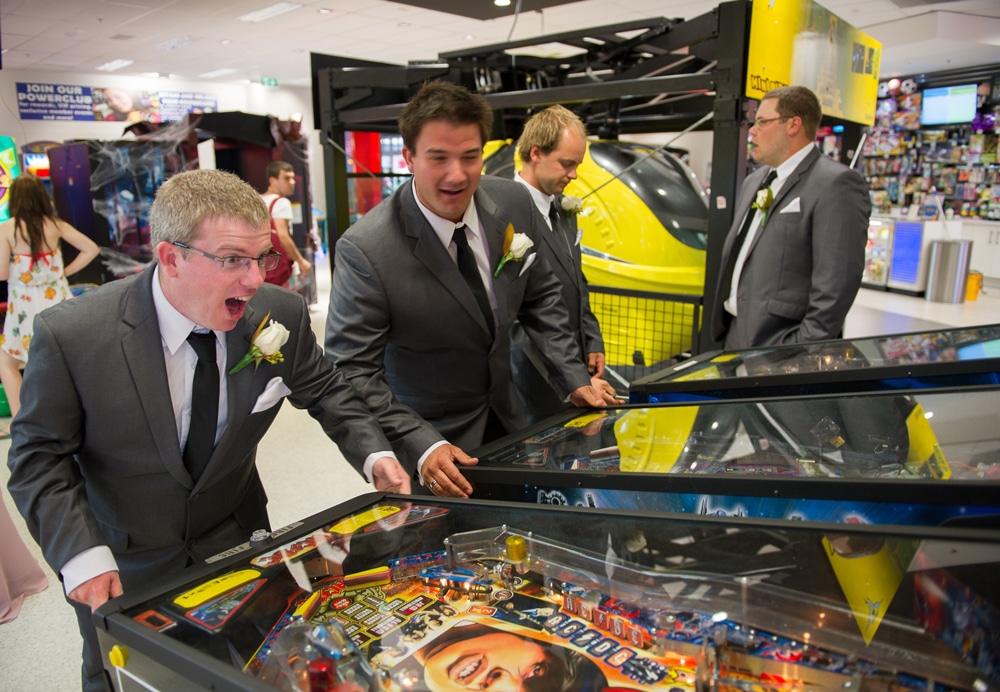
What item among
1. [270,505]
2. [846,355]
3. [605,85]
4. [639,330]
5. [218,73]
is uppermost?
[218,73]

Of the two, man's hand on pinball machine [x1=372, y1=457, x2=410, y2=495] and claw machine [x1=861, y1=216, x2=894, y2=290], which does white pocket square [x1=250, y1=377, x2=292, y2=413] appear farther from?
claw machine [x1=861, y1=216, x2=894, y2=290]

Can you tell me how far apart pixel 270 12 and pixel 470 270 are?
9.92 meters

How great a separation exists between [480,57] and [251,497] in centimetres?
333

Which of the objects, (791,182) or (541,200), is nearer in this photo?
(541,200)

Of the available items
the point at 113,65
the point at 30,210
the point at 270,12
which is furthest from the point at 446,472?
the point at 113,65

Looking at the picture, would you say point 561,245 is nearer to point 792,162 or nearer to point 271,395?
point 792,162

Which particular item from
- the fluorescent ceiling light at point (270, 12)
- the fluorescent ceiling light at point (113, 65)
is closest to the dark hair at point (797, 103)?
the fluorescent ceiling light at point (270, 12)

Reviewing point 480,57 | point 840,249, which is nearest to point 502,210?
point 840,249

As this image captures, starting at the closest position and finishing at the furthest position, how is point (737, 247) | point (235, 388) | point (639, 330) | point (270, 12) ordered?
point (235, 388) → point (737, 247) → point (639, 330) → point (270, 12)

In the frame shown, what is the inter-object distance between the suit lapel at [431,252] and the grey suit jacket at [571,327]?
0.81m

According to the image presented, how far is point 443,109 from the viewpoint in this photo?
6.06 ft

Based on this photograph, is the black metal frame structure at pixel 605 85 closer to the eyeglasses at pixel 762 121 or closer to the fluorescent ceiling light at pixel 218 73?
the eyeglasses at pixel 762 121

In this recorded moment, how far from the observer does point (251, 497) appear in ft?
6.11

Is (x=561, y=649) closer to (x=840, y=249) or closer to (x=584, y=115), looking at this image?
(x=840, y=249)
